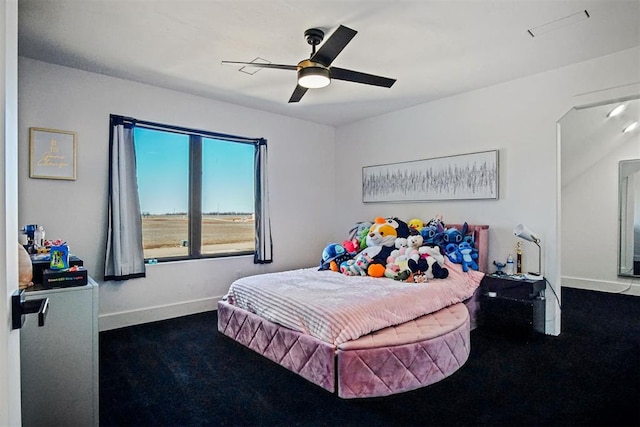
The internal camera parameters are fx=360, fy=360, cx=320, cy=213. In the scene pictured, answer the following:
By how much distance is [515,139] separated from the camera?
385cm

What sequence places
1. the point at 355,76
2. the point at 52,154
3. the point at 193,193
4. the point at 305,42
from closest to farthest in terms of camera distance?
the point at 355,76
the point at 305,42
the point at 52,154
the point at 193,193

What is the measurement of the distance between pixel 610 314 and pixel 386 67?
12.7 feet

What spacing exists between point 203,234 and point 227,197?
588 mm

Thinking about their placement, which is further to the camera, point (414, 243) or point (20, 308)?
point (414, 243)

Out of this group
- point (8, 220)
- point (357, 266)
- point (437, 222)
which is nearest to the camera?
point (8, 220)

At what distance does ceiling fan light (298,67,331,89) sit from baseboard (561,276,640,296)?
5433 millimetres

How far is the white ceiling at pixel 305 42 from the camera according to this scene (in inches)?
97.8

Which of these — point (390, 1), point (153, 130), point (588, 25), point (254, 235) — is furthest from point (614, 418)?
point (153, 130)

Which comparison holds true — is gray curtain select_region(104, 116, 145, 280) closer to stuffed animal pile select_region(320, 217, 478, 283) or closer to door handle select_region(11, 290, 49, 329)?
stuffed animal pile select_region(320, 217, 478, 283)

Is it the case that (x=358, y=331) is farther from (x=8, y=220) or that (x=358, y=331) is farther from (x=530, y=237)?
(x=530, y=237)

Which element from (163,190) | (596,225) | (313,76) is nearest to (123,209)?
(163,190)

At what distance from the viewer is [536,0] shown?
2404 millimetres

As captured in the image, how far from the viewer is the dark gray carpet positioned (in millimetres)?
2162

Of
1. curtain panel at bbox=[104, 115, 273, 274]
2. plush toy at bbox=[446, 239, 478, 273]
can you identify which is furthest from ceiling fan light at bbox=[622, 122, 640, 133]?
curtain panel at bbox=[104, 115, 273, 274]
